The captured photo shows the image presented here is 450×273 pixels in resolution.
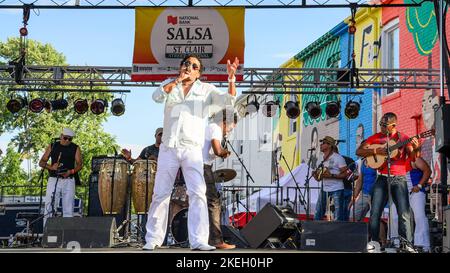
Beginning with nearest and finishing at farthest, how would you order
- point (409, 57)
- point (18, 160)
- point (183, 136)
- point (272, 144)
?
point (183, 136), point (409, 57), point (272, 144), point (18, 160)

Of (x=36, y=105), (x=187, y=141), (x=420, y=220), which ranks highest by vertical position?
(x=36, y=105)

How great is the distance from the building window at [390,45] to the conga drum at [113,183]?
10.2 meters

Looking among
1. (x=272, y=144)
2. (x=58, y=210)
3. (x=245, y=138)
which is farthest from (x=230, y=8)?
(x=245, y=138)

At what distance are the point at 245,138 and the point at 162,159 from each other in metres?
30.1

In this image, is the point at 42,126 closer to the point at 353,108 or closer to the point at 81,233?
→ the point at 353,108

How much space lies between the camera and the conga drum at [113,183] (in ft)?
35.9

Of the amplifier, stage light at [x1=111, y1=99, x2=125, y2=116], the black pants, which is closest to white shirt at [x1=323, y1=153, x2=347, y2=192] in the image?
the black pants

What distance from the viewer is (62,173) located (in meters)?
12.3

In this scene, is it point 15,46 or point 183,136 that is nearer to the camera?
point 183,136

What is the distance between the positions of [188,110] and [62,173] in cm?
544

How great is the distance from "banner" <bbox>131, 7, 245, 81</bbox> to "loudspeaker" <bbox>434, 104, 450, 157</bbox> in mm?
6431

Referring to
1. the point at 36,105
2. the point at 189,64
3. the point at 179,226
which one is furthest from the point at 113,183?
the point at 36,105
